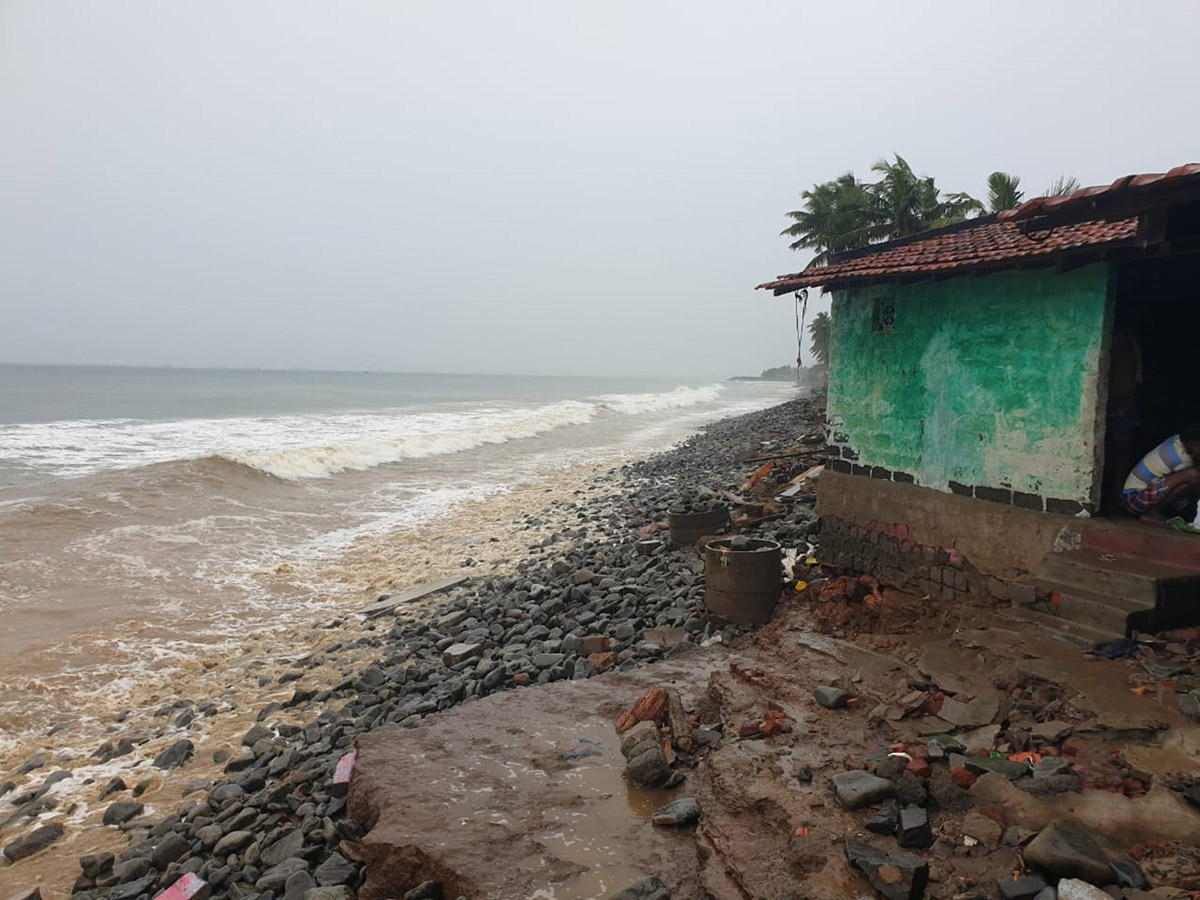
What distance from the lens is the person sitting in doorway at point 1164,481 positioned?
585cm

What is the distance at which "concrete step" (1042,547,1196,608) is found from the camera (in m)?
5.30

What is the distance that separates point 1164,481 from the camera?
5883mm

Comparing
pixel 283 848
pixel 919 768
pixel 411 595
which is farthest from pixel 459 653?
pixel 919 768

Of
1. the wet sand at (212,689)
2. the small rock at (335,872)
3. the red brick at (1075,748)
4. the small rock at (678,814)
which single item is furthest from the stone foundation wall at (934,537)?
the small rock at (335,872)

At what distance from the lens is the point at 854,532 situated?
26.5ft

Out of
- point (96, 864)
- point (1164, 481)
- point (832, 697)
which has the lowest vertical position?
point (96, 864)

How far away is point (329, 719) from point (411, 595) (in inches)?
140

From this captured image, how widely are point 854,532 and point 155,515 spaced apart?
1512 cm

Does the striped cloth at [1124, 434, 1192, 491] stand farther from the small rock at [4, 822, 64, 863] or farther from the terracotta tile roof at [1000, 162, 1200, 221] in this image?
the small rock at [4, 822, 64, 863]

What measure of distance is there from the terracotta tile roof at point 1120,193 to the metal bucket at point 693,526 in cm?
595

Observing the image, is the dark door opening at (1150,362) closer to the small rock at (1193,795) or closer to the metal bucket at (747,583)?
the metal bucket at (747,583)

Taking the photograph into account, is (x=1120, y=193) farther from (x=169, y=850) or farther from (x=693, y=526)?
(x=169, y=850)

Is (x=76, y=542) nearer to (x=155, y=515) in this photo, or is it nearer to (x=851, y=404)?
(x=155, y=515)

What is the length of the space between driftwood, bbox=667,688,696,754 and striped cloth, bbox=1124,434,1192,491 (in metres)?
4.59
